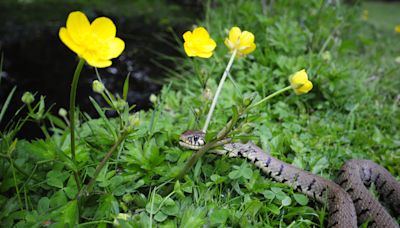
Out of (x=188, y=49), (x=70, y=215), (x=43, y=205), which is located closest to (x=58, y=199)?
(x=43, y=205)

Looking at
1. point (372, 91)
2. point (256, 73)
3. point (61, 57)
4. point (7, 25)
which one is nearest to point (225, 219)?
point (256, 73)

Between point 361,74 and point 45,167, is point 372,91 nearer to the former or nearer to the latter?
point 361,74

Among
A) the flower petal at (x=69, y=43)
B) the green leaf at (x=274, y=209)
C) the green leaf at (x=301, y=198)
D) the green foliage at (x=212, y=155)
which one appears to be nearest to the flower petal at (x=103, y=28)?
the flower petal at (x=69, y=43)

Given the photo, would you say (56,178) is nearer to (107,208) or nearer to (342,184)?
(107,208)

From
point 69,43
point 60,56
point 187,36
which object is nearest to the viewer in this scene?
point 69,43

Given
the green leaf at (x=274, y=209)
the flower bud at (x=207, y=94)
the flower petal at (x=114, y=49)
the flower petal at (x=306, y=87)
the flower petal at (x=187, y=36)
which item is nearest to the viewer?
the flower petal at (x=114, y=49)

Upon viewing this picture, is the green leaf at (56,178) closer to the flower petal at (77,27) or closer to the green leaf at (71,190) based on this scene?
the green leaf at (71,190)
